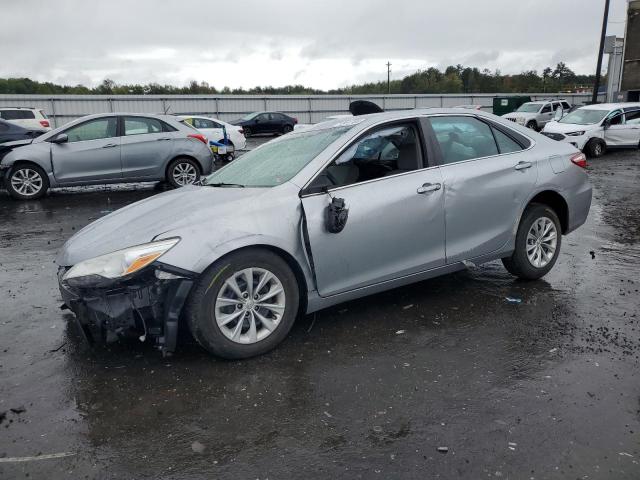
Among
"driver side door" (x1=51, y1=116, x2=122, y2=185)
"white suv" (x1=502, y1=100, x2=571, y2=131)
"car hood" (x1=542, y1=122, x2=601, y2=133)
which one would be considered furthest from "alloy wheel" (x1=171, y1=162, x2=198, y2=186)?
"white suv" (x1=502, y1=100, x2=571, y2=131)

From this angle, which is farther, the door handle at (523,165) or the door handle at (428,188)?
the door handle at (523,165)

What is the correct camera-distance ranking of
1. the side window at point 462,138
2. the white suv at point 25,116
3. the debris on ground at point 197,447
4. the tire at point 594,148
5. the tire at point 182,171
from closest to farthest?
1. the debris on ground at point 197,447
2. the side window at point 462,138
3. the tire at point 182,171
4. the tire at point 594,148
5. the white suv at point 25,116

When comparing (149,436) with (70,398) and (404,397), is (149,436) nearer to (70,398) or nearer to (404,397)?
(70,398)

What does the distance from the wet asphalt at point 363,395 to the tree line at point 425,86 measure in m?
63.6

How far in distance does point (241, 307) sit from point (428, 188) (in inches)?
69.0

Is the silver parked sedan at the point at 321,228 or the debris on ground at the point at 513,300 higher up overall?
the silver parked sedan at the point at 321,228

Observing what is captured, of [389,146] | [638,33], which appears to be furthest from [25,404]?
[638,33]

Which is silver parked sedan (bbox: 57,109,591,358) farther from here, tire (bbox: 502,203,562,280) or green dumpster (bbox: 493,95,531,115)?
green dumpster (bbox: 493,95,531,115)

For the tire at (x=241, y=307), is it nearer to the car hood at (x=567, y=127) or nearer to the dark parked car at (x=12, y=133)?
the dark parked car at (x=12, y=133)

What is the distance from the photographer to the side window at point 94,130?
10.7 m

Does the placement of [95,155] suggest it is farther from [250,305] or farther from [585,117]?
[585,117]

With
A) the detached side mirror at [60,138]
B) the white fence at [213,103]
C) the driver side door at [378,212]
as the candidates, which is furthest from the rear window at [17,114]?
the driver side door at [378,212]

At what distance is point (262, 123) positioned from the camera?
33.7m

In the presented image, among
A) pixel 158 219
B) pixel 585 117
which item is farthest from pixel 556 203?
pixel 585 117
